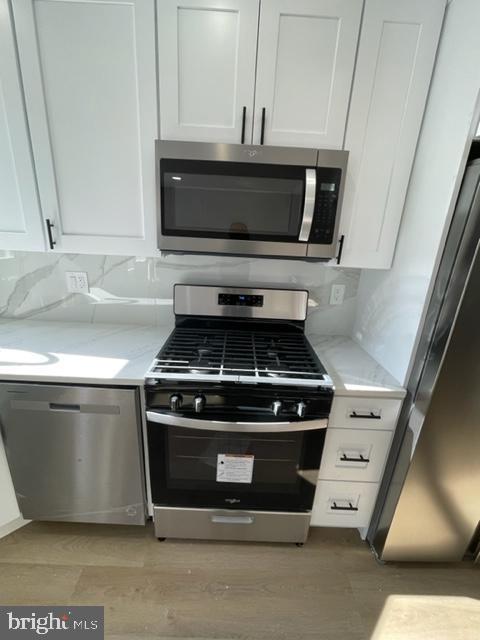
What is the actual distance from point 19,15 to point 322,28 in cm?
108

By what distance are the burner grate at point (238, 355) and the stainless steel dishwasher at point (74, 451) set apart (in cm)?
24

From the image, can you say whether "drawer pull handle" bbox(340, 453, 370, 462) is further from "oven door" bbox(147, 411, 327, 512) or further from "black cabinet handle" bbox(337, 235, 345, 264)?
"black cabinet handle" bbox(337, 235, 345, 264)

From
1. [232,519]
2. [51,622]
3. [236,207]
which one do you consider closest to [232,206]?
[236,207]

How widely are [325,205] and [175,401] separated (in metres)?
0.97

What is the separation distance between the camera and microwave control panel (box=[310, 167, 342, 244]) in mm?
1197

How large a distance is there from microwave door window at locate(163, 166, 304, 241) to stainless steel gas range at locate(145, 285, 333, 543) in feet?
1.37

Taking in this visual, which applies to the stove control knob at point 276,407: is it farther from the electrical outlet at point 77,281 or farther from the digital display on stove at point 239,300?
the electrical outlet at point 77,281

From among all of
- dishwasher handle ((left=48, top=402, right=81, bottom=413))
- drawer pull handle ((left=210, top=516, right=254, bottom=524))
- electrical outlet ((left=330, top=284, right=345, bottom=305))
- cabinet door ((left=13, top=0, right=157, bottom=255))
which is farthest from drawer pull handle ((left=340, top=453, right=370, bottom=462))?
cabinet door ((left=13, top=0, right=157, bottom=255))

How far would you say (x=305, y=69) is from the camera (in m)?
1.14

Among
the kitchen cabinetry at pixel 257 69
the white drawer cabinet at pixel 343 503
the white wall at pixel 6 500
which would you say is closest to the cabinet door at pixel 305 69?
the kitchen cabinetry at pixel 257 69

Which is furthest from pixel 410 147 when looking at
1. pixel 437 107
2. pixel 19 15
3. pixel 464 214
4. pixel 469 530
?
pixel 469 530

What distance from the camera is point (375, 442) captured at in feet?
4.38

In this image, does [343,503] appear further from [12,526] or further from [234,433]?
[12,526]

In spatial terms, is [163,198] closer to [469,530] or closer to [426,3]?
[426,3]
